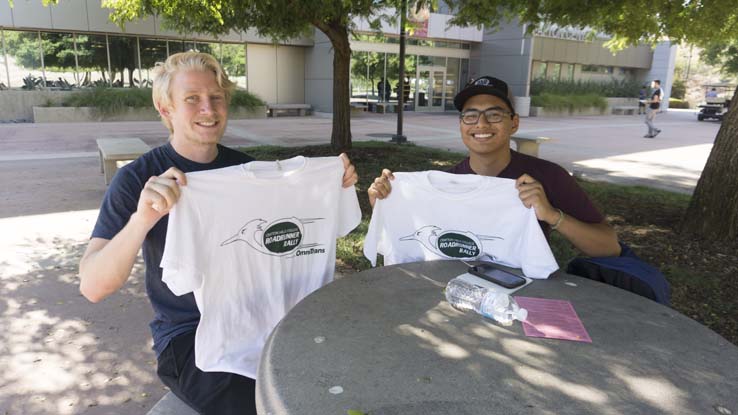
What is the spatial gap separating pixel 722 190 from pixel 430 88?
22.5 meters

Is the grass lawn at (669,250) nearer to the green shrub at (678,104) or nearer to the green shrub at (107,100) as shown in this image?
the green shrub at (107,100)

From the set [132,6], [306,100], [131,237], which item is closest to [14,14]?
[306,100]

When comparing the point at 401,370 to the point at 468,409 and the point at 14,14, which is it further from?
the point at 14,14

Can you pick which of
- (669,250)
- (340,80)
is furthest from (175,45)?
(669,250)

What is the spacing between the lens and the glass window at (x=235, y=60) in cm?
2222

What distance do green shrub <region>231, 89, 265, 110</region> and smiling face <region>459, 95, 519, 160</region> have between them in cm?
1956

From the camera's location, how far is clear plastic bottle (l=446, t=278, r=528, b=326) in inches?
73.3

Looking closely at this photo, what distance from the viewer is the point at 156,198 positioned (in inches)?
70.2

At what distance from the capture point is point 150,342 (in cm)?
341

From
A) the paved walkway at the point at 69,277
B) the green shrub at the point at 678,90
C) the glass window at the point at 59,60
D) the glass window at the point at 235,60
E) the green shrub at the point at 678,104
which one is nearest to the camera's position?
the paved walkway at the point at 69,277

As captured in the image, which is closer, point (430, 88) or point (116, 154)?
point (116, 154)

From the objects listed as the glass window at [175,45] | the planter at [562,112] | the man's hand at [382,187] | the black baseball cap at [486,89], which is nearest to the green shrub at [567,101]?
the planter at [562,112]

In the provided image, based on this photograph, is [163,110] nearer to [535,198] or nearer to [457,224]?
[457,224]

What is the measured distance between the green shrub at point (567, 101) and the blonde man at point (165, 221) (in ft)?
84.2
